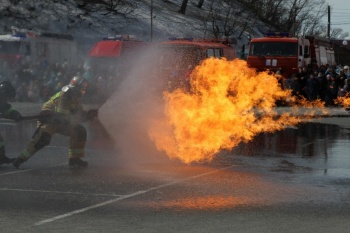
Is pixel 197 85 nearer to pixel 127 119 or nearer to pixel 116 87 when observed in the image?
pixel 127 119

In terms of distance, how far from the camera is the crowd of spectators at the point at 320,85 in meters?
30.4

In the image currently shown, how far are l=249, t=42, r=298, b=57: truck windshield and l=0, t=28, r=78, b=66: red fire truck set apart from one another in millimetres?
8178

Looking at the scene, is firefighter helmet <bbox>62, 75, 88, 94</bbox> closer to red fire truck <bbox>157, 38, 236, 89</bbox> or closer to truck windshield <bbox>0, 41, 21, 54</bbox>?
red fire truck <bbox>157, 38, 236, 89</bbox>

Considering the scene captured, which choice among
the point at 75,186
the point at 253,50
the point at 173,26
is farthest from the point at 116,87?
the point at 173,26

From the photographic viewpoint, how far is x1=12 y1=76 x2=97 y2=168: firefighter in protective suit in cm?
1310

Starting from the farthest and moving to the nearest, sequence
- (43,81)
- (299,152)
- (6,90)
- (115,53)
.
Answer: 1. (115,53)
2. (43,81)
3. (299,152)
4. (6,90)

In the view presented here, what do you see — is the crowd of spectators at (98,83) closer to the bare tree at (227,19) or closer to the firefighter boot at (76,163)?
the firefighter boot at (76,163)

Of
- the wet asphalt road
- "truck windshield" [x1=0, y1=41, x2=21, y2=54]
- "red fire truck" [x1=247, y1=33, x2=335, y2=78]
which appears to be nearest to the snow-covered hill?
"truck windshield" [x1=0, y1=41, x2=21, y2=54]

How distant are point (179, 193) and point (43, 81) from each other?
863 inches

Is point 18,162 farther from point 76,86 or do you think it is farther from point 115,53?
point 115,53

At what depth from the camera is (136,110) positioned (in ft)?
88.7

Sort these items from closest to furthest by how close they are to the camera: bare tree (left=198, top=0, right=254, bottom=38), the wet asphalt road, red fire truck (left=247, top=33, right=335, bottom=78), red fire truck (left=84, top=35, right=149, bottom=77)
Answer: the wet asphalt road < red fire truck (left=247, top=33, right=335, bottom=78) < red fire truck (left=84, top=35, right=149, bottom=77) < bare tree (left=198, top=0, right=254, bottom=38)

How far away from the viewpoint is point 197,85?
18.5 meters

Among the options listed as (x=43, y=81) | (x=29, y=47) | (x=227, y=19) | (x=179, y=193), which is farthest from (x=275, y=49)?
(x=227, y=19)
